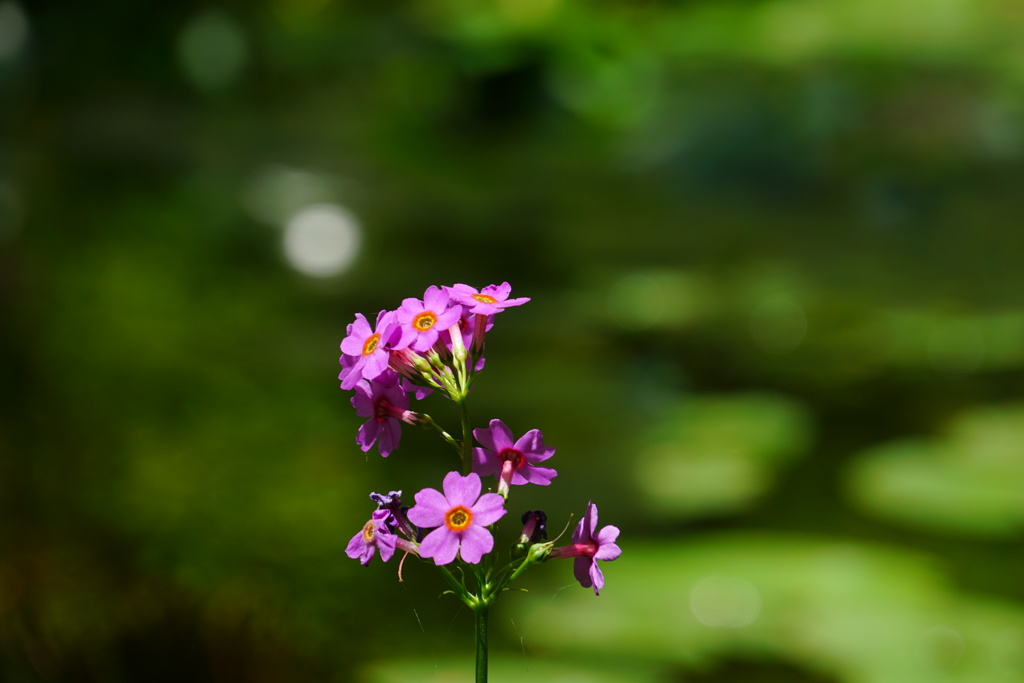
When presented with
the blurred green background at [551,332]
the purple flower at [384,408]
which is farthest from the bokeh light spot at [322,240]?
the purple flower at [384,408]

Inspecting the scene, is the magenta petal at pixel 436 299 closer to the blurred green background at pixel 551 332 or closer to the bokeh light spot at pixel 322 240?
the blurred green background at pixel 551 332

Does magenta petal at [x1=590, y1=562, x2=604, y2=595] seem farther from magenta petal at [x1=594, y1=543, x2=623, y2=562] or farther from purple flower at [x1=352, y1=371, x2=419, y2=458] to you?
purple flower at [x1=352, y1=371, x2=419, y2=458]

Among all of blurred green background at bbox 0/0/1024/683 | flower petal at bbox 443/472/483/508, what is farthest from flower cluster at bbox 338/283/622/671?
blurred green background at bbox 0/0/1024/683

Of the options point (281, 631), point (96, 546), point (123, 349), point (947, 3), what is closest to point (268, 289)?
point (123, 349)

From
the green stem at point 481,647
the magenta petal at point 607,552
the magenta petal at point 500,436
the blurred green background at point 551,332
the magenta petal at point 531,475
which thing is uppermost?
the blurred green background at point 551,332

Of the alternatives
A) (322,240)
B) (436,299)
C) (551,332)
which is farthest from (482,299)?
(322,240)

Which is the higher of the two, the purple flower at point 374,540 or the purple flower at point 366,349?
the purple flower at point 366,349
